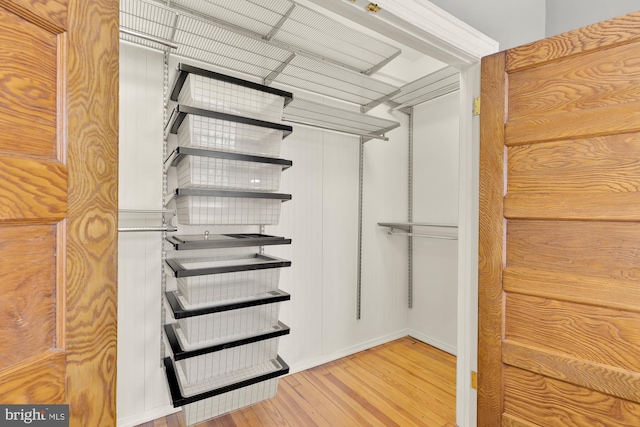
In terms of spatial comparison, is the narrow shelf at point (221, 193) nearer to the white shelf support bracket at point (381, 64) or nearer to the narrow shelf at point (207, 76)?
the narrow shelf at point (207, 76)

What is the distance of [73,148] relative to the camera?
61 centimetres

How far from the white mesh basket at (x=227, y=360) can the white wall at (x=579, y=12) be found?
2162 millimetres

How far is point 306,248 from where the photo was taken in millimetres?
2266

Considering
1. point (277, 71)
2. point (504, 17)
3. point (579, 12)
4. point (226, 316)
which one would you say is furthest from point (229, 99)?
A: point (579, 12)

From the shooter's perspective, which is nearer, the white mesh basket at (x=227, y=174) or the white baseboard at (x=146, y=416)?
the white mesh basket at (x=227, y=174)

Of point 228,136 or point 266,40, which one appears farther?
point 266,40

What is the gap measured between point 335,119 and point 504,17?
1.03 metres

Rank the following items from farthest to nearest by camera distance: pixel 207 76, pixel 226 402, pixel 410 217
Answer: pixel 410 217 < pixel 226 402 < pixel 207 76

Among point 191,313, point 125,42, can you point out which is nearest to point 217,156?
point 191,313

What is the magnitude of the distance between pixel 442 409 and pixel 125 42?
105 inches

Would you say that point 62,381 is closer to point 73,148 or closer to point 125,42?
point 73,148

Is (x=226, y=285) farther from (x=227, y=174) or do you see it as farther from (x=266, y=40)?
(x=266, y=40)

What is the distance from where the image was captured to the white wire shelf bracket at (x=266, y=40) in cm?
141

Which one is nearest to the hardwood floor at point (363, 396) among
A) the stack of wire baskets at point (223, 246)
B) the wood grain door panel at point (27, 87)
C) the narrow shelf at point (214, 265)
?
the stack of wire baskets at point (223, 246)
